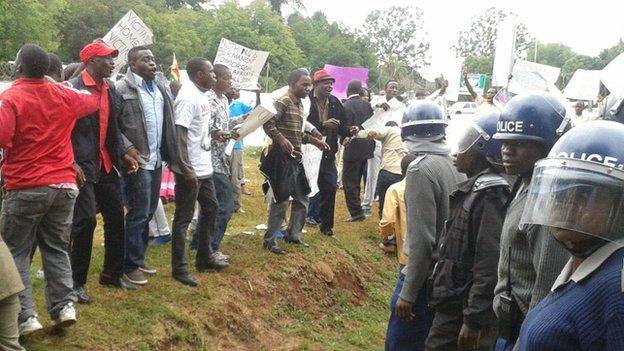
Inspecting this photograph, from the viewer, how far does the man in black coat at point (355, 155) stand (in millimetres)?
9477

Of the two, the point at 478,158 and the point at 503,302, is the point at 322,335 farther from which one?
the point at 503,302

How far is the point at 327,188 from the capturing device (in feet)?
27.9

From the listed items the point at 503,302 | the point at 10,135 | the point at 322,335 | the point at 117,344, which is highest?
the point at 10,135

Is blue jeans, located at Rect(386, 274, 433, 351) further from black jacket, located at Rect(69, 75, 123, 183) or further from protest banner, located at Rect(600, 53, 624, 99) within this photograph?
black jacket, located at Rect(69, 75, 123, 183)

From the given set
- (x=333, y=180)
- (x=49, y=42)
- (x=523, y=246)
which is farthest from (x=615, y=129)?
(x=49, y=42)

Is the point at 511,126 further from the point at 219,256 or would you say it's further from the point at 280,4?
the point at 280,4

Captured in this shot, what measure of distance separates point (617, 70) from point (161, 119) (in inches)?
143

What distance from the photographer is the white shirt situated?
18.6ft

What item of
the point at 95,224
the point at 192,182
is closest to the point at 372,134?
the point at 192,182

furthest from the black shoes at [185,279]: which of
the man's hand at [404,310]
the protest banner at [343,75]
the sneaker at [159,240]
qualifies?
the protest banner at [343,75]

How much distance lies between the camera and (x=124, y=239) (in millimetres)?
5285

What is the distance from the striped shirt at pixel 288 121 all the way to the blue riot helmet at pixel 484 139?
3581 mm

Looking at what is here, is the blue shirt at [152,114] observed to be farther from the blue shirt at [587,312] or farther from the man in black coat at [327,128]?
the blue shirt at [587,312]

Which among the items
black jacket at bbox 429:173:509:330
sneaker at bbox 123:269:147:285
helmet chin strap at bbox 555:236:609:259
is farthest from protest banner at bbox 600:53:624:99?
sneaker at bbox 123:269:147:285
